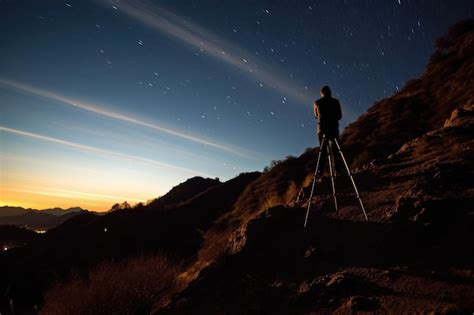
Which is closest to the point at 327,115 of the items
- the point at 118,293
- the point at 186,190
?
the point at 118,293

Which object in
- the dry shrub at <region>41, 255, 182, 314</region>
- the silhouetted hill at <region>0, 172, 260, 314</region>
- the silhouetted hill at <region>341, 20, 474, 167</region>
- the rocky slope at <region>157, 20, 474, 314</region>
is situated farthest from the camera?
the silhouetted hill at <region>0, 172, 260, 314</region>

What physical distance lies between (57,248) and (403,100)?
129ft

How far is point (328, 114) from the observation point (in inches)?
347

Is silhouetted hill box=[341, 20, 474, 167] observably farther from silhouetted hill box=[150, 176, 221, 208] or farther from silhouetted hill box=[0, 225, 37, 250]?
silhouetted hill box=[0, 225, 37, 250]

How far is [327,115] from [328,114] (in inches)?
1.7

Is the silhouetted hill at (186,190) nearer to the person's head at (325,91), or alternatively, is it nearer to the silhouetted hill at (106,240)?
the silhouetted hill at (106,240)

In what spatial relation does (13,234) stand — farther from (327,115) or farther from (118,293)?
(327,115)

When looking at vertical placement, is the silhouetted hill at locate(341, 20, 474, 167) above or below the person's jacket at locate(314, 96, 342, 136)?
above

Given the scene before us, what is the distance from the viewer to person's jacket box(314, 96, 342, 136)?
8.77m

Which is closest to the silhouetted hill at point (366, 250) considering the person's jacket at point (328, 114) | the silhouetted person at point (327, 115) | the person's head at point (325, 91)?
the silhouetted person at point (327, 115)

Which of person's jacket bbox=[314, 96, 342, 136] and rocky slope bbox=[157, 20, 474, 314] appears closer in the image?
rocky slope bbox=[157, 20, 474, 314]

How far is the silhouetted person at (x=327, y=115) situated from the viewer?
28.8 ft

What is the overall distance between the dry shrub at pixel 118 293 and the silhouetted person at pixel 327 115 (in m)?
5.51

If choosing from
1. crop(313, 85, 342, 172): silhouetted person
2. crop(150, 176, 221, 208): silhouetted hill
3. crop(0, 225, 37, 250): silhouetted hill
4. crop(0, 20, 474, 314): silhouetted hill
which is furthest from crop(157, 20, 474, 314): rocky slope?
crop(0, 225, 37, 250): silhouetted hill
